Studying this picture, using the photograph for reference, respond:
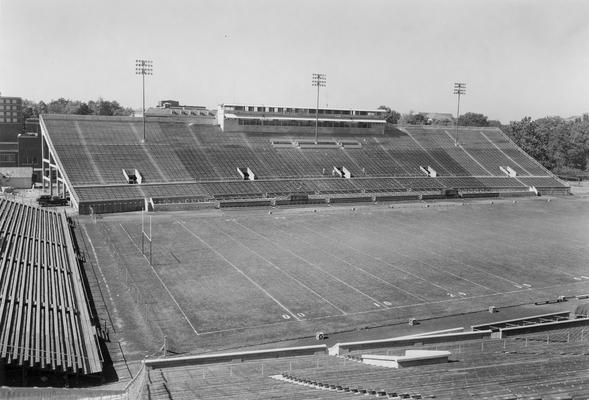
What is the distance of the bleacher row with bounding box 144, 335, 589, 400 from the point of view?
13.8m

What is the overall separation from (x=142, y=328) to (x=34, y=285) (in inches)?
211

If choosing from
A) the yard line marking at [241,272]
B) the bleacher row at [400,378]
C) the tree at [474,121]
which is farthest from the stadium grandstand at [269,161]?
the tree at [474,121]

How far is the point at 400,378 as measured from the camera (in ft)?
52.0

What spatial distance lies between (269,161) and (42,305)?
46966 mm

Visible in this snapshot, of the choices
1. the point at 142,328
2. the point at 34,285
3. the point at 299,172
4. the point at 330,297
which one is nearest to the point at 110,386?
the point at 142,328

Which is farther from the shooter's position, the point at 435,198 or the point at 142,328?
the point at 435,198

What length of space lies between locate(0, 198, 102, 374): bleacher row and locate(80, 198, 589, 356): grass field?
6.56 feet

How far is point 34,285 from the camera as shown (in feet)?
83.5

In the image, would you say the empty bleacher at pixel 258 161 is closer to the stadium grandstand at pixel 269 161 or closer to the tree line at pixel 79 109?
the stadium grandstand at pixel 269 161

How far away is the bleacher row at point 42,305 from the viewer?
18797 mm

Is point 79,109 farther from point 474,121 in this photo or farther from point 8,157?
point 474,121

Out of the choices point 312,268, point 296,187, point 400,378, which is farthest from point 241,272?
point 296,187

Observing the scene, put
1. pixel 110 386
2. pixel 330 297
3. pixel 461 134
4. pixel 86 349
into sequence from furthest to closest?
pixel 461 134 < pixel 330 297 < pixel 86 349 < pixel 110 386

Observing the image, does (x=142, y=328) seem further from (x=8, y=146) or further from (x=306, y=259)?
(x=8, y=146)
